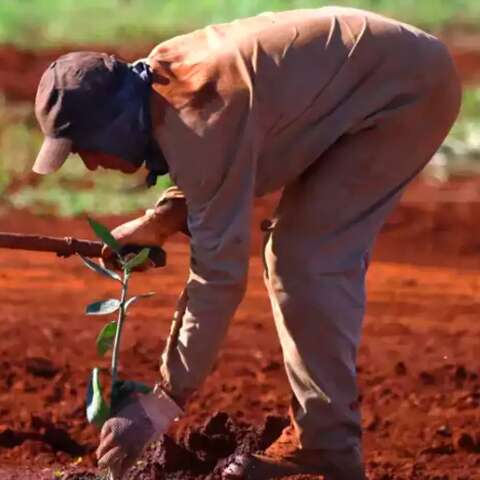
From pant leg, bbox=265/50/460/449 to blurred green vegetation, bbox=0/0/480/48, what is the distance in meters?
9.26

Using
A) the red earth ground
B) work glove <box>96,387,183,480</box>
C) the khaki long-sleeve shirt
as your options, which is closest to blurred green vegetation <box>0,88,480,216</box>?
the red earth ground

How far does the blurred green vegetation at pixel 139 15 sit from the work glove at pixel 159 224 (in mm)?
9293

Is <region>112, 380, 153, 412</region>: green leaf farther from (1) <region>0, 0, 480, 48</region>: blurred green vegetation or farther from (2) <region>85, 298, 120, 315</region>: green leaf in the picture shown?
(1) <region>0, 0, 480, 48</region>: blurred green vegetation

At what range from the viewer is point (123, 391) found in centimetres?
502

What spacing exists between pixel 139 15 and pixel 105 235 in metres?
10.7

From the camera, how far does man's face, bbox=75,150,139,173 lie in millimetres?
4691

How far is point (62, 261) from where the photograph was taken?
898cm

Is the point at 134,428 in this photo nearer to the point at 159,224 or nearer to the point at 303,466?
the point at 159,224

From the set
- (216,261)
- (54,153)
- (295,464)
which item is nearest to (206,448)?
(295,464)

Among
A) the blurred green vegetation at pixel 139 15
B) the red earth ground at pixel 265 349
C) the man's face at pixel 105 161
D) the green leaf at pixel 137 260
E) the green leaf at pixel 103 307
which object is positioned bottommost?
the blurred green vegetation at pixel 139 15

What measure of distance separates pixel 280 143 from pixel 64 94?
664mm

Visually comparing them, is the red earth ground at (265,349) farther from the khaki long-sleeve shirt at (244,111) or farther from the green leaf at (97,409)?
the khaki long-sleeve shirt at (244,111)

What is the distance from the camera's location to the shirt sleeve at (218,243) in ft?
15.2

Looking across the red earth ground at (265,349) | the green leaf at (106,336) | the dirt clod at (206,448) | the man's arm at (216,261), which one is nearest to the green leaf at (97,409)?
the green leaf at (106,336)
